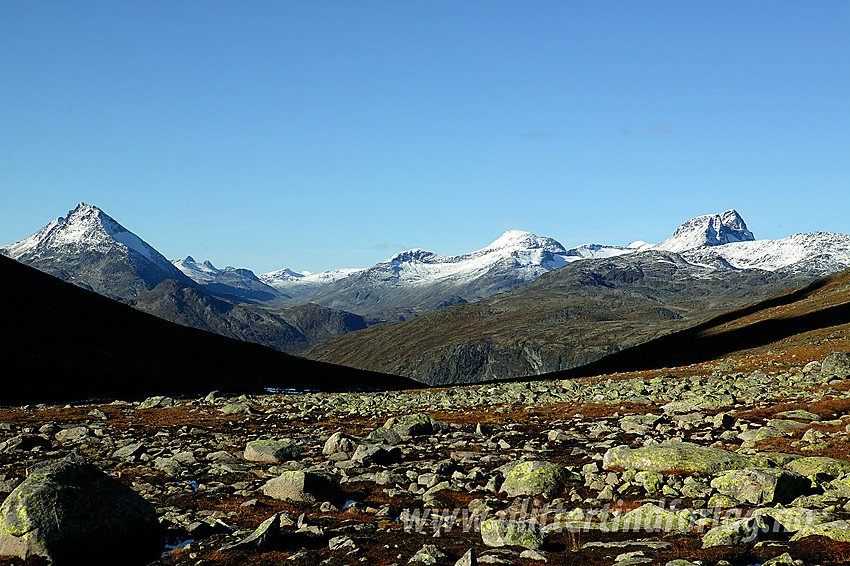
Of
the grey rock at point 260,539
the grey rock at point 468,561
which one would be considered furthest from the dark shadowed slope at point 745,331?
the grey rock at point 260,539

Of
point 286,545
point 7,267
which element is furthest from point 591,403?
point 7,267

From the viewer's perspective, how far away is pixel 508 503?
15805mm

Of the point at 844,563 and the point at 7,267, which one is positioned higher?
the point at 7,267

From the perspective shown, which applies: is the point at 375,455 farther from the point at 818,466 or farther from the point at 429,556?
the point at 818,466

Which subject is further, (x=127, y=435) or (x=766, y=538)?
(x=127, y=435)

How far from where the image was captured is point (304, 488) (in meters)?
16.9

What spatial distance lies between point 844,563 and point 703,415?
21332 millimetres

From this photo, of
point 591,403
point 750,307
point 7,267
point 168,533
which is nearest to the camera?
point 168,533

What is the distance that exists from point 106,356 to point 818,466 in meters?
89.5

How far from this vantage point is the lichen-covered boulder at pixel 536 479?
1670cm

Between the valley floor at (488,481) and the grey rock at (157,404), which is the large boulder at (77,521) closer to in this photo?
the valley floor at (488,481)

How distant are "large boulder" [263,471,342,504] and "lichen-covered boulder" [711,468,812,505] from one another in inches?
438

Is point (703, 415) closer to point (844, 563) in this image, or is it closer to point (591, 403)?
point (591, 403)

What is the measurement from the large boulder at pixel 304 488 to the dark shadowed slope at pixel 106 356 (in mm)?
51786
